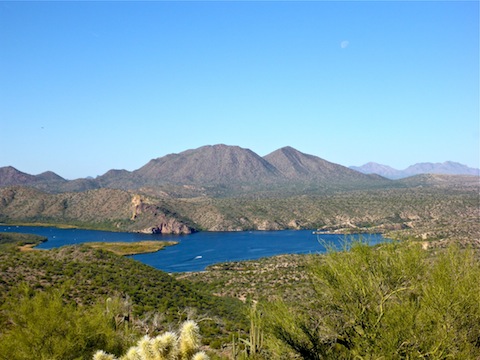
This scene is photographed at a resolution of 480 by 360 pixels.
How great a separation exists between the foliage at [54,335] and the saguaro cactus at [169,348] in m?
4.65

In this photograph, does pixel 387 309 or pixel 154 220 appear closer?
pixel 387 309

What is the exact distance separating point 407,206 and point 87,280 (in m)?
135

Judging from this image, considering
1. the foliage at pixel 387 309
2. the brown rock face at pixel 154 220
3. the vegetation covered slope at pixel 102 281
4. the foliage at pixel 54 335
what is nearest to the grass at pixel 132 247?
the brown rock face at pixel 154 220

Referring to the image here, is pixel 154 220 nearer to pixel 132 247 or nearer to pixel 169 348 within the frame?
pixel 132 247

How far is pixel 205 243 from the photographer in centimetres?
12444

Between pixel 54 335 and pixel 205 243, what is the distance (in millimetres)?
110883

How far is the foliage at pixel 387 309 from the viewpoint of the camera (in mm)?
11516

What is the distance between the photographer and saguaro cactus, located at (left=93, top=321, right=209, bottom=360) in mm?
10031

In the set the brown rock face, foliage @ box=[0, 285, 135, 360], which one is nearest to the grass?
the brown rock face

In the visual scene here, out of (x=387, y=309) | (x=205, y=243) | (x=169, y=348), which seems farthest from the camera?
(x=205, y=243)

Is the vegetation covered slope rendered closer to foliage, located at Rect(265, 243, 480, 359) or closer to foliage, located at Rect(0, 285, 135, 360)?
foliage, located at Rect(0, 285, 135, 360)

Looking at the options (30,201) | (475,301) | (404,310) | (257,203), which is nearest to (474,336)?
(475,301)

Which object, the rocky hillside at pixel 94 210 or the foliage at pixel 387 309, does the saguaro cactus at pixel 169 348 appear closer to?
the foliage at pixel 387 309

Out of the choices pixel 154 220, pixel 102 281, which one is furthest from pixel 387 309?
pixel 154 220
